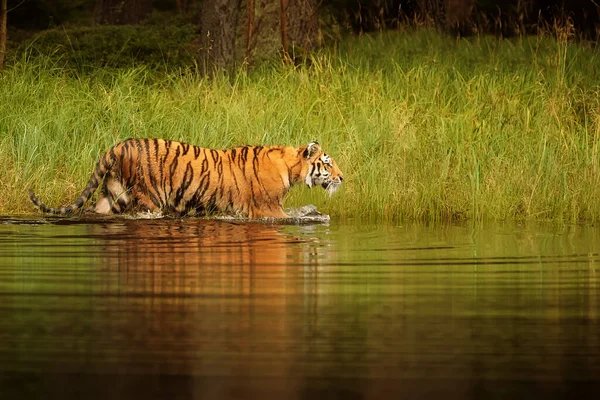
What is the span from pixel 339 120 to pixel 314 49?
495 cm

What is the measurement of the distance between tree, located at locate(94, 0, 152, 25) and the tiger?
15.0 m

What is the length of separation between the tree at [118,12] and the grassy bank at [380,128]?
10.3m

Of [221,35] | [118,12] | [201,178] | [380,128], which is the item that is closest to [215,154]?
[201,178]

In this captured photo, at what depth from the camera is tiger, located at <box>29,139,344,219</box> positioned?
11766mm

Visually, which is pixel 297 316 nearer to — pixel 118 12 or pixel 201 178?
pixel 201 178

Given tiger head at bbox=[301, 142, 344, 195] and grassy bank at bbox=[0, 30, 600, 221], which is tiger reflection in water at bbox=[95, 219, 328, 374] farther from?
grassy bank at bbox=[0, 30, 600, 221]

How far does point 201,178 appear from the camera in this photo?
11.9m

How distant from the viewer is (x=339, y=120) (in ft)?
45.5

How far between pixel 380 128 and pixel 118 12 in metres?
14.9

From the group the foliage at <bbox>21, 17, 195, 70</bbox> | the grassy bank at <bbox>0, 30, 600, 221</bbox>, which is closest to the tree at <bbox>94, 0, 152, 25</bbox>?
the foliage at <bbox>21, 17, 195, 70</bbox>

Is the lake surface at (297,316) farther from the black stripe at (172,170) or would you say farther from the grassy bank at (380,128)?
the grassy bank at (380,128)

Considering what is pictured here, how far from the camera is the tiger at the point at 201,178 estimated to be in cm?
1177

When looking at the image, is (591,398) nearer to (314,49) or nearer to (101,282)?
(101,282)

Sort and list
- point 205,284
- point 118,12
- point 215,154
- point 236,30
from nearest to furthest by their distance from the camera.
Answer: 1. point 205,284
2. point 215,154
3. point 236,30
4. point 118,12
